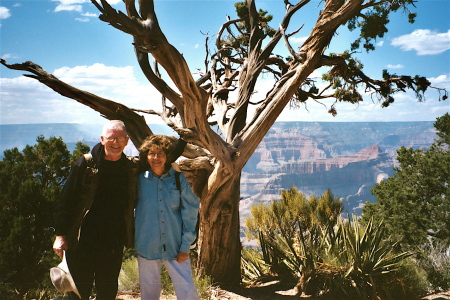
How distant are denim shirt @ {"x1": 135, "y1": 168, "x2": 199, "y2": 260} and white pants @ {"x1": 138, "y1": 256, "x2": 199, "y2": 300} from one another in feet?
0.20

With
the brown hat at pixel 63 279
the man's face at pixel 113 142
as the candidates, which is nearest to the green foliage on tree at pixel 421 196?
the man's face at pixel 113 142

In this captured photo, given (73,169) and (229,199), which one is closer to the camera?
(73,169)

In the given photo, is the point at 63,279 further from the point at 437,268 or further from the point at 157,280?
the point at 437,268

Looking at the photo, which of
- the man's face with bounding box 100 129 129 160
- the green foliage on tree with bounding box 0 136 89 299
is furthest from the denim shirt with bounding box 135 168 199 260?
the green foliage on tree with bounding box 0 136 89 299

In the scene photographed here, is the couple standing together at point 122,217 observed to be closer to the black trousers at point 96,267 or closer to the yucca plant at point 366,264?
the black trousers at point 96,267

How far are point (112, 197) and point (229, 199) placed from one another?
3.25 meters

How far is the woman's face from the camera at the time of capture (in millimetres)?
2824

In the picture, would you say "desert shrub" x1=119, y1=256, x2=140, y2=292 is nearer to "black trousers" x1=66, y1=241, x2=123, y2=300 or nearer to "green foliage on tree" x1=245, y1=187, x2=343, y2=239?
"green foliage on tree" x1=245, y1=187, x2=343, y2=239

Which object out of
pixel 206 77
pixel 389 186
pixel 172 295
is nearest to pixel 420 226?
pixel 389 186

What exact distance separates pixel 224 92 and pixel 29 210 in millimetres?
7654

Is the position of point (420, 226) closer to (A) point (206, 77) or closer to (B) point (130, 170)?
(A) point (206, 77)

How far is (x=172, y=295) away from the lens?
5301 millimetres

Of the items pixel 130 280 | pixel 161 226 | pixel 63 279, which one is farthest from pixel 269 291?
pixel 63 279

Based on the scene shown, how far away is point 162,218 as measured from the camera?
9.19 ft
